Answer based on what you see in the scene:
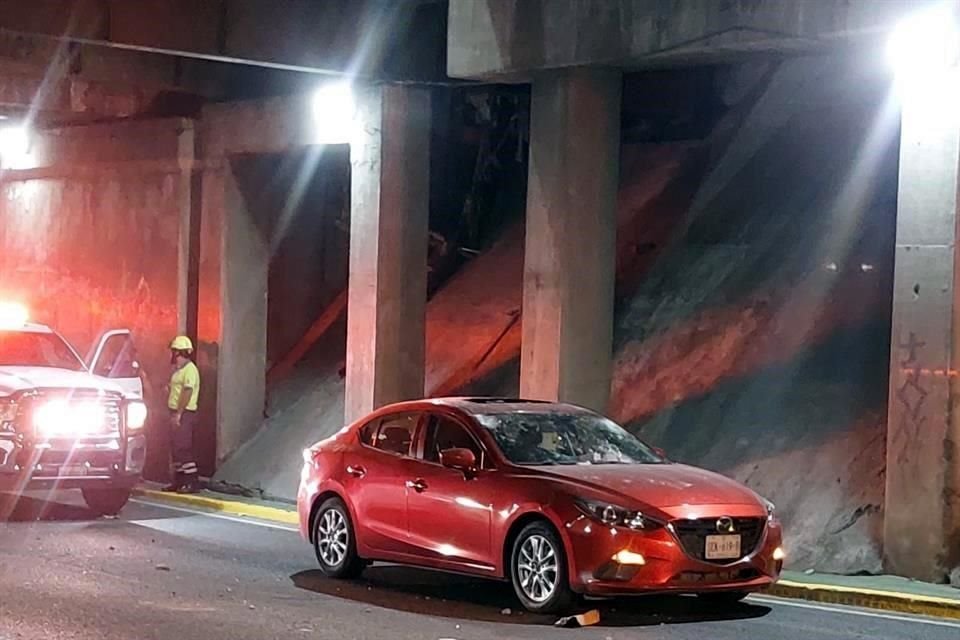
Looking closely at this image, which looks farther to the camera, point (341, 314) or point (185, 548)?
point (341, 314)

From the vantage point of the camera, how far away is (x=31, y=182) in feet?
85.5

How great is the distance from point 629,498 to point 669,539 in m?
0.38

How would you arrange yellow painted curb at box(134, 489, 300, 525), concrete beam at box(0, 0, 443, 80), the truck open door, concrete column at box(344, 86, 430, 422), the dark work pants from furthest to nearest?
1. the dark work pants
2. the truck open door
3. concrete column at box(344, 86, 430, 422)
4. concrete beam at box(0, 0, 443, 80)
5. yellow painted curb at box(134, 489, 300, 525)

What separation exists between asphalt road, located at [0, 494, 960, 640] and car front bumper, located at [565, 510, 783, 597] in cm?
28

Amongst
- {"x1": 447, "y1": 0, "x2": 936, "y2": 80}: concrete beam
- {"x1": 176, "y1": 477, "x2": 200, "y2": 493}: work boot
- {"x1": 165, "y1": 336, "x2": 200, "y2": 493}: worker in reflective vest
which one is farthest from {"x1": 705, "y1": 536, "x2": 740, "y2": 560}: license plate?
{"x1": 165, "y1": 336, "x2": 200, "y2": 493}: worker in reflective vest

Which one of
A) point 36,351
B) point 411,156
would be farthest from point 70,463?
point 411,156

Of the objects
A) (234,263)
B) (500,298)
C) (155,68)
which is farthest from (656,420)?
(155,68)

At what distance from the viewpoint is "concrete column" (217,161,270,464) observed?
68.7 feet

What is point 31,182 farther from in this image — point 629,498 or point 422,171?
point 629,498

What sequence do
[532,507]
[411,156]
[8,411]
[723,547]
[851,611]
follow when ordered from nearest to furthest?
[723,547]
[532,507]
[851,611]
[8,411]
[411,156]

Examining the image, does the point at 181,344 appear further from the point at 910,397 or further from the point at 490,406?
the point at 910,397

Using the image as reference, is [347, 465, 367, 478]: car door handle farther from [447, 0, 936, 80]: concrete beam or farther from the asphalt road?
[447, 0, 936, 80]: concrete beam

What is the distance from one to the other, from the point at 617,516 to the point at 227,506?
28.8 feet

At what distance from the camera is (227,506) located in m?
18.1
